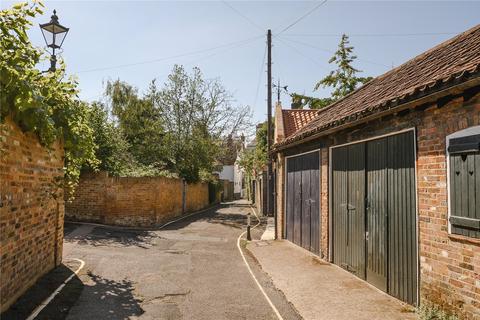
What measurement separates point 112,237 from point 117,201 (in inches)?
157

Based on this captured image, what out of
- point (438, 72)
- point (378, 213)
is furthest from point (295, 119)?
point (438, 72)

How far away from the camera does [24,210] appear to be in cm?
611

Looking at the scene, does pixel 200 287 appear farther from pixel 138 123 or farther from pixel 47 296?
pixel 138 123

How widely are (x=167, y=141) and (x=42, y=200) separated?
18.5 metres

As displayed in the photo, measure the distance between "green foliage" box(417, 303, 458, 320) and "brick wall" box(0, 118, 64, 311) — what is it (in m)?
5.82

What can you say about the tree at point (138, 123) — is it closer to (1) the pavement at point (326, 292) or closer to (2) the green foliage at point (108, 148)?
(2) the green foliage at point (108, 148)

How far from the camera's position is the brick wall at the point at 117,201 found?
17047mm

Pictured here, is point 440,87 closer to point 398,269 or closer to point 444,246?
point 444,246

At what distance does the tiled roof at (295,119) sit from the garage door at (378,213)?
22.7 ft

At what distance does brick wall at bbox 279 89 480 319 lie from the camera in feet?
15.0

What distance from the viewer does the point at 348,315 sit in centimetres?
547

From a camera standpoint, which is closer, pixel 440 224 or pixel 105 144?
pixel 440 224

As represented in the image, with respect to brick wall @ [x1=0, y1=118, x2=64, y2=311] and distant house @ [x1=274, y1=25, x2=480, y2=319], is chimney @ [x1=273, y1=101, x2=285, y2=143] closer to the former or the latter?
distant house @ [x1=274, y1=25, x2=480, y2=319]

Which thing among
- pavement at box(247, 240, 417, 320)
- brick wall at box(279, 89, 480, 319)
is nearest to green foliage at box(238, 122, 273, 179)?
pavement at box(247, 240, 417, 320)
